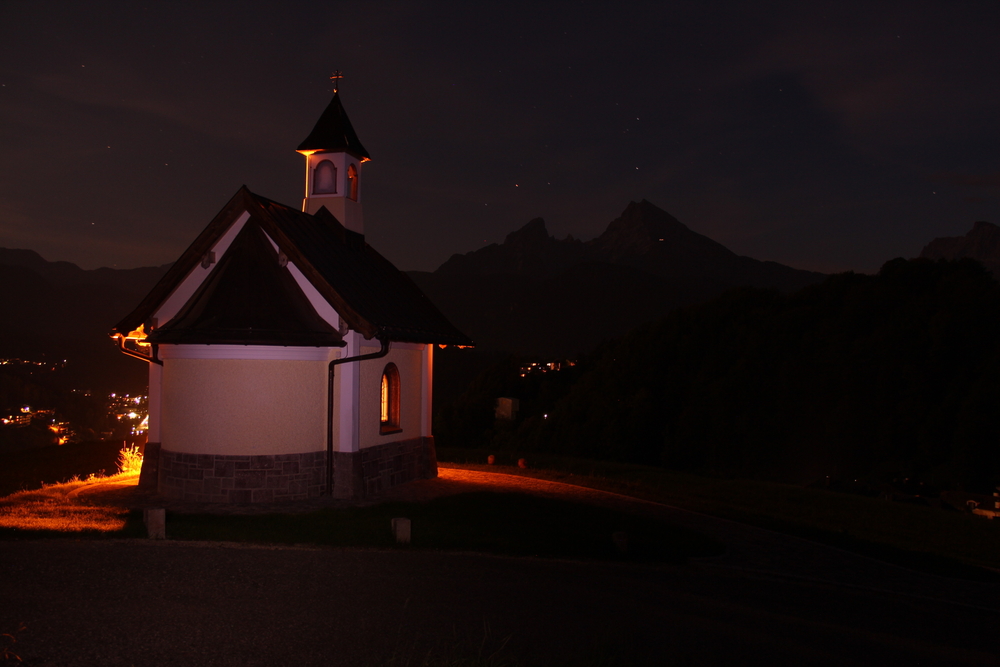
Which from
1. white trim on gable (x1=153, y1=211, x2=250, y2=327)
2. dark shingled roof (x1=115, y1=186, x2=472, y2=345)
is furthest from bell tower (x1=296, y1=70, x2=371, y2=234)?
white trim on gable (x1=153, y1=211, x2=250, y2=327)

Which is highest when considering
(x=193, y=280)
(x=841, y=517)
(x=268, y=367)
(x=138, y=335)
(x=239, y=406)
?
(x=193, y=280)

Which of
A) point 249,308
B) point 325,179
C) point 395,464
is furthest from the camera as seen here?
point 325,179

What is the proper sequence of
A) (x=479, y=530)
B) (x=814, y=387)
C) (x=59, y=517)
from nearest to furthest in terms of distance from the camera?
(x=59, y=517) → (x=479, y=530) → (x=814, y=387)

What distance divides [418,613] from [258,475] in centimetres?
871

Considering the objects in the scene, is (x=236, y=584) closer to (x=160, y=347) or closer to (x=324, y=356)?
(x=324, y=356)

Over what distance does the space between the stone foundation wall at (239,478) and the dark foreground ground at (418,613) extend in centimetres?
476

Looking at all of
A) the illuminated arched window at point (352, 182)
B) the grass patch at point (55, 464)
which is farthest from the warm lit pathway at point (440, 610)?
the illuminated arched window at point (352, 182)

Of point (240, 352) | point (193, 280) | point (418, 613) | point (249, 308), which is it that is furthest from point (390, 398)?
point (418, 613)

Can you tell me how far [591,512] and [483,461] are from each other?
11721 mm

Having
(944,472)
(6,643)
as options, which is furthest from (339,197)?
(944,472)

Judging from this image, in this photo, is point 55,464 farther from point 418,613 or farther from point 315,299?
point 418,613

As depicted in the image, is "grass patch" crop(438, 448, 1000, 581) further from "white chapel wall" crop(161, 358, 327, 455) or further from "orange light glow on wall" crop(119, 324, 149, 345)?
"orange light glow on wall" crop(119, 324, 149, 345)

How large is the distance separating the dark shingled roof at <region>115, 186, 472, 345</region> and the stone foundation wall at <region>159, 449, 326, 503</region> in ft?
8.50

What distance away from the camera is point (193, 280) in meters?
16.9
